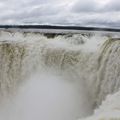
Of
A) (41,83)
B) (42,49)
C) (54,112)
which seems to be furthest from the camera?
(42,49)

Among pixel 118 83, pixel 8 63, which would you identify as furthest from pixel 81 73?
pixel 8 63

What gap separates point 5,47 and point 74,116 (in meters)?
6.30

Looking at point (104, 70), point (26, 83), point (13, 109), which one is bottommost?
point (13, 109)

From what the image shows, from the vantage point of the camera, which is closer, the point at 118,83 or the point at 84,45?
the point at 118,83

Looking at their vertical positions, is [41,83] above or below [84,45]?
below

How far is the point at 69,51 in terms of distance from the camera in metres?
17.9

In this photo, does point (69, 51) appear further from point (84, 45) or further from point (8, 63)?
point (8, 63)

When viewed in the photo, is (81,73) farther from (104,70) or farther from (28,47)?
(28,47)

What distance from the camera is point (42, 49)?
1897 centimetres

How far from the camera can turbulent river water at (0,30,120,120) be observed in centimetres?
1527

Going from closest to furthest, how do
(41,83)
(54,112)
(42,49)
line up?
1. (54,112)
2. (41,83)
3. (42,49)

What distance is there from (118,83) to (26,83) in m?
5.76

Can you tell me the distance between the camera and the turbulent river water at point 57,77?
15.3m

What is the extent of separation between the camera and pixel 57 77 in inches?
685
